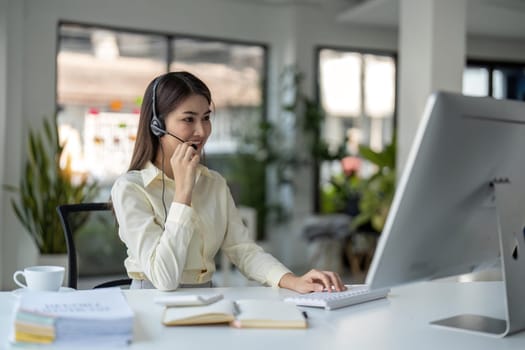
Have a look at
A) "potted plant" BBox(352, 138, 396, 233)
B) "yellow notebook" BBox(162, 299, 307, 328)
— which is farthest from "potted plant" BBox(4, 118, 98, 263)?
"yellow notebook" BBox(162, 299, 307, 328)

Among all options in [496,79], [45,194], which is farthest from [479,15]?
[45,194]

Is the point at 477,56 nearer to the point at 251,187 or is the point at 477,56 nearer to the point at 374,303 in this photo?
the point at 251,187

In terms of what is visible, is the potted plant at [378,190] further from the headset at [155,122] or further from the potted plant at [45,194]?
the headset at [155,122]

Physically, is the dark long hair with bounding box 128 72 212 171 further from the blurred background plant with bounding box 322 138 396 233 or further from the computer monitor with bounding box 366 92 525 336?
the blurred background plant with bounding box 322 138 396 233

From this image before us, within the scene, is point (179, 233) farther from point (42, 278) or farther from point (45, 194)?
point (45, 194)

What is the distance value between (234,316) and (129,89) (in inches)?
215

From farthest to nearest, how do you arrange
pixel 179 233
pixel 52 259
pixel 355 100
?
pixel 355 100 < pixel 52 259 < pixel 179 233

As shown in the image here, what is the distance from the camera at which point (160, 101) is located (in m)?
2.09

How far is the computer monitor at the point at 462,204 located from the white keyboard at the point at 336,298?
0.24 metres

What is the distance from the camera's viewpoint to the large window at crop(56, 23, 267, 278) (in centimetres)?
631

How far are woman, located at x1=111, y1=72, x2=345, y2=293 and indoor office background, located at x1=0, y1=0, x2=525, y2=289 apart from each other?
346 cm

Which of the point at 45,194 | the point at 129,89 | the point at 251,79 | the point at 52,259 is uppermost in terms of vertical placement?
the point at 251,79

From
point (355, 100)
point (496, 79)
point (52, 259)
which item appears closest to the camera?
point (52, 259)

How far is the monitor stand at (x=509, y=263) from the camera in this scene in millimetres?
1422
